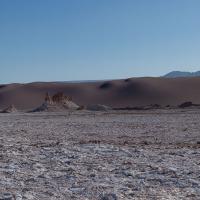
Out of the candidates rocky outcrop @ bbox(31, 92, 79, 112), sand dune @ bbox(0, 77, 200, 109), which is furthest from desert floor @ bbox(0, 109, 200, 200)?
sand dune @ bbox(0, 77, 200, 109)

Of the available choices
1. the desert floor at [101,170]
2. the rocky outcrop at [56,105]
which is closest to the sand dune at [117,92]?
the rocky outcrop at [56,105]

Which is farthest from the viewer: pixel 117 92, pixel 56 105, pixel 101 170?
pixel 117 92

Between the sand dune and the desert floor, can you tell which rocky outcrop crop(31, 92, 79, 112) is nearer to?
the sand dune

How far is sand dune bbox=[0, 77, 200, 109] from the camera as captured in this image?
7438 cm

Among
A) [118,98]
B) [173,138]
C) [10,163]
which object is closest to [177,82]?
[118,98]

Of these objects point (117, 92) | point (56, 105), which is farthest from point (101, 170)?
point (117, 92)

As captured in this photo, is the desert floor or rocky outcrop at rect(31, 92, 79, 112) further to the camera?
rocky outcrop at rect(31, 92, 79, 112)

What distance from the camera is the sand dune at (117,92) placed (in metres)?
74.4

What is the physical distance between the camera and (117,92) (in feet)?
271

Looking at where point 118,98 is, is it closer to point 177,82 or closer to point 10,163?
point 177,82

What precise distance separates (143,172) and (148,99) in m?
64.2

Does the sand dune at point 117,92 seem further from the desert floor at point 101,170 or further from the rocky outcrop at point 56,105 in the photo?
the desert floor at point 101,170

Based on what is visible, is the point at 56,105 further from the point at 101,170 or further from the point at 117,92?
the point at 101,170

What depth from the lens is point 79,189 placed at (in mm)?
8953
